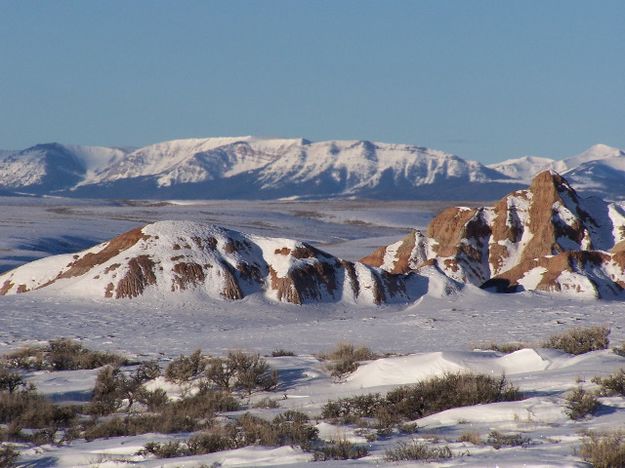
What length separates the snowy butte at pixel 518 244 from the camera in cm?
3959

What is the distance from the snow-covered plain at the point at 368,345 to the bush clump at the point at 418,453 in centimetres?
18

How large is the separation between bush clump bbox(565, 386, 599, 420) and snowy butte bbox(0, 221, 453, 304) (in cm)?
2337

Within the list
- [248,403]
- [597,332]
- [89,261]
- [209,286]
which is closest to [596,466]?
[248,403]

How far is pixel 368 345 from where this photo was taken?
77.7 feet

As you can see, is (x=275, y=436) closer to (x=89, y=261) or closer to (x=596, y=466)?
(x=596, y=466)

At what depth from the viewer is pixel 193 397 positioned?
14.4m

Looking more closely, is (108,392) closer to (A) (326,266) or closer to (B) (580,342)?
(B) (580,342)

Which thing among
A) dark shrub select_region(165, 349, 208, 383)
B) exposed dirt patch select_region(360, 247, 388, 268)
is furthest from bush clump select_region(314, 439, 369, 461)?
exposed dirt patch select_region(360, 247, 388, 268)

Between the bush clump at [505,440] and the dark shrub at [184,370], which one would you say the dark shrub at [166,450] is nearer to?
the bush clump at [505,440]

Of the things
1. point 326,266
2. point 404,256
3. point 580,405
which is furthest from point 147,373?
point 404,256

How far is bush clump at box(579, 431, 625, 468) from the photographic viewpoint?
350 inches

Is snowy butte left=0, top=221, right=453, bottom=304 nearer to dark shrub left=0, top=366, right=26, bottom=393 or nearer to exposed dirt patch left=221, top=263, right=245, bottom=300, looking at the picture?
exposed dirt patch left=221, top=263, right=245, bottom=300

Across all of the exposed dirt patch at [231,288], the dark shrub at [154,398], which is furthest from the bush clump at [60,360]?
the exposed dirt patch at [231,288]

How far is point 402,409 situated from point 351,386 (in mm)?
3090
